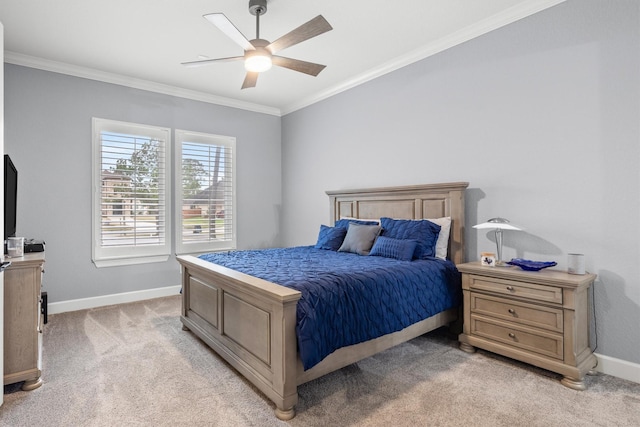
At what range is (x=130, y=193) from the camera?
4359mm

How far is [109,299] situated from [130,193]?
4.33 feet

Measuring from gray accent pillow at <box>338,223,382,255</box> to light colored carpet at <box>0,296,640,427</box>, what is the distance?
100cm

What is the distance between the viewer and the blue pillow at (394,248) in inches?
120

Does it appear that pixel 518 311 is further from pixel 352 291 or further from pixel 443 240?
pixel 352 291

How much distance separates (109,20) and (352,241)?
298 centimetres

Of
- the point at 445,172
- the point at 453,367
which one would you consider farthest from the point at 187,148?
the point at 453,367

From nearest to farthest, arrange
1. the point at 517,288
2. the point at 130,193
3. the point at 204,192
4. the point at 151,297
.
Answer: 1. the point at 517,288
2. the point at 130,193
3. the point at 151,297
4. the point at 204,192

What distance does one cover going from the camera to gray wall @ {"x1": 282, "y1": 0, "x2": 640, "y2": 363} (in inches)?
95.4

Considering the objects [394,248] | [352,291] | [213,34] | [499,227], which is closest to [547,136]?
[499,227]

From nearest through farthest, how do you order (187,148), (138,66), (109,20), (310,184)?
(109,20), (138,66), (187,148), (310,184)

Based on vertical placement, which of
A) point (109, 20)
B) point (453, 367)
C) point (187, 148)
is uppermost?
point (109, 20)

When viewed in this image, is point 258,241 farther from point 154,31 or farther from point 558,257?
point 558,257

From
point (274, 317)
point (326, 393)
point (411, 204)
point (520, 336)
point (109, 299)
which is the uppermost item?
point (411, 204)

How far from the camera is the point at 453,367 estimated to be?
2582 millimetres
